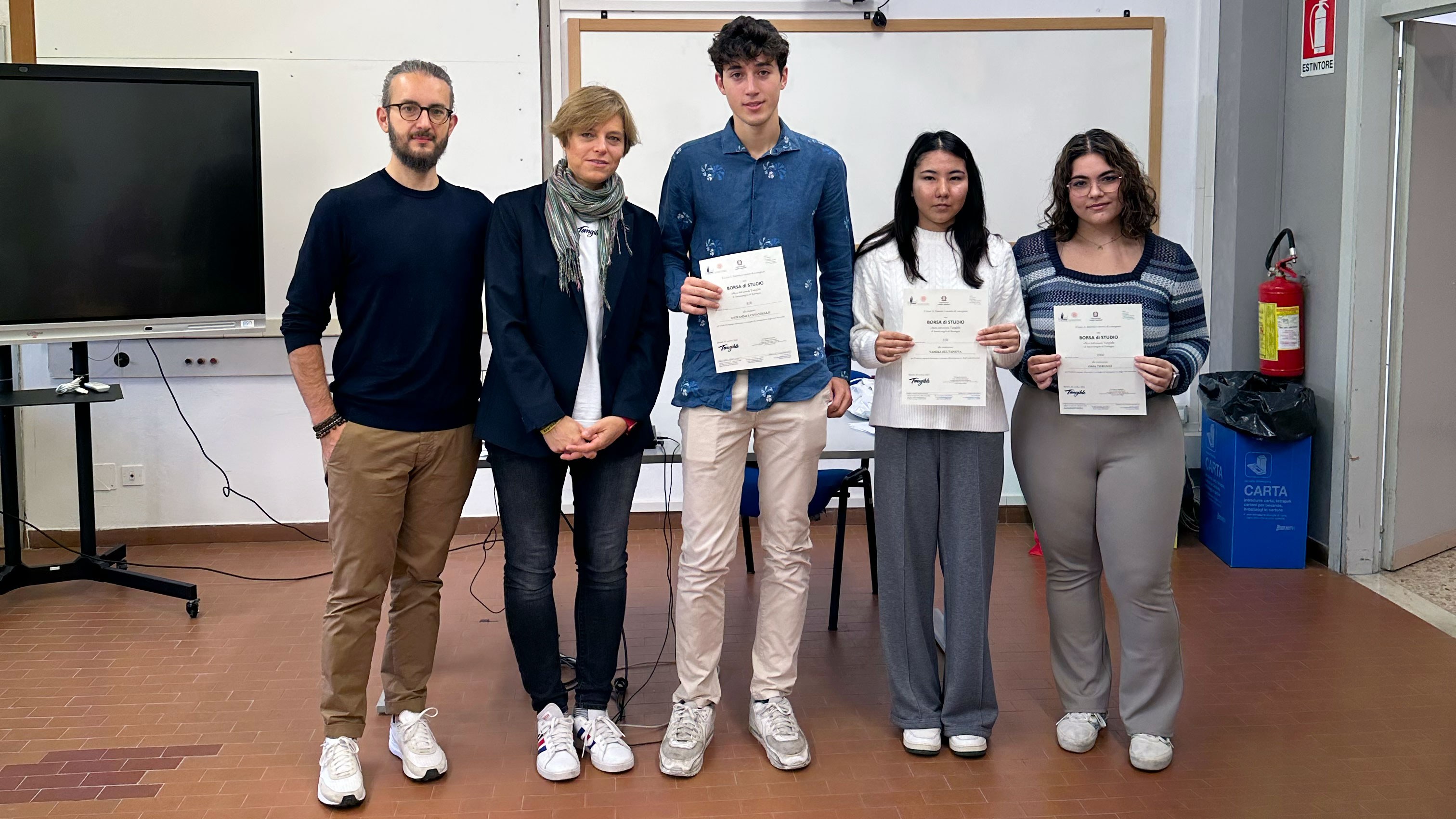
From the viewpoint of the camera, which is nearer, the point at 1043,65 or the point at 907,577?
the point at 907,577

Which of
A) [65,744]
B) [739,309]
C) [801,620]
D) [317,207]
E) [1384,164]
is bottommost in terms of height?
[65,744]

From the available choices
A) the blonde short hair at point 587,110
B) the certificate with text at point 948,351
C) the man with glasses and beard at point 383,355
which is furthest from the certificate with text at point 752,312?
the man with glasses and beard at point 383,355

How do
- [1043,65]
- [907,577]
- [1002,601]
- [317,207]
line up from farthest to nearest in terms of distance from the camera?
[1043,65] → [1002,601] → [907,577] → [317,207]

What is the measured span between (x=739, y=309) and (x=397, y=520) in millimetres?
979

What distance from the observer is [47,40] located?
494 centimetres

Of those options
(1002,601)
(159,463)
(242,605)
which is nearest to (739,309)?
(1002,601)

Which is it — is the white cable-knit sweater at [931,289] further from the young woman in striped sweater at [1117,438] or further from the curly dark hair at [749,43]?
the curly dark hair at [749,43]

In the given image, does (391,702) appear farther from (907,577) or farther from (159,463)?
(159,463)

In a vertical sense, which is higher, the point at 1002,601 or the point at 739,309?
the point at 739,309

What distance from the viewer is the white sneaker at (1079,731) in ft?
9.75

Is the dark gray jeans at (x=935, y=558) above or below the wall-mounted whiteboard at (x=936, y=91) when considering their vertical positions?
below

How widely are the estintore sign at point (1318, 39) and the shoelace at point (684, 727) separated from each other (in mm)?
3678

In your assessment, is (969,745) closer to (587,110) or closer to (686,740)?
(686,740)

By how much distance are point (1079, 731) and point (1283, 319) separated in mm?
2520
